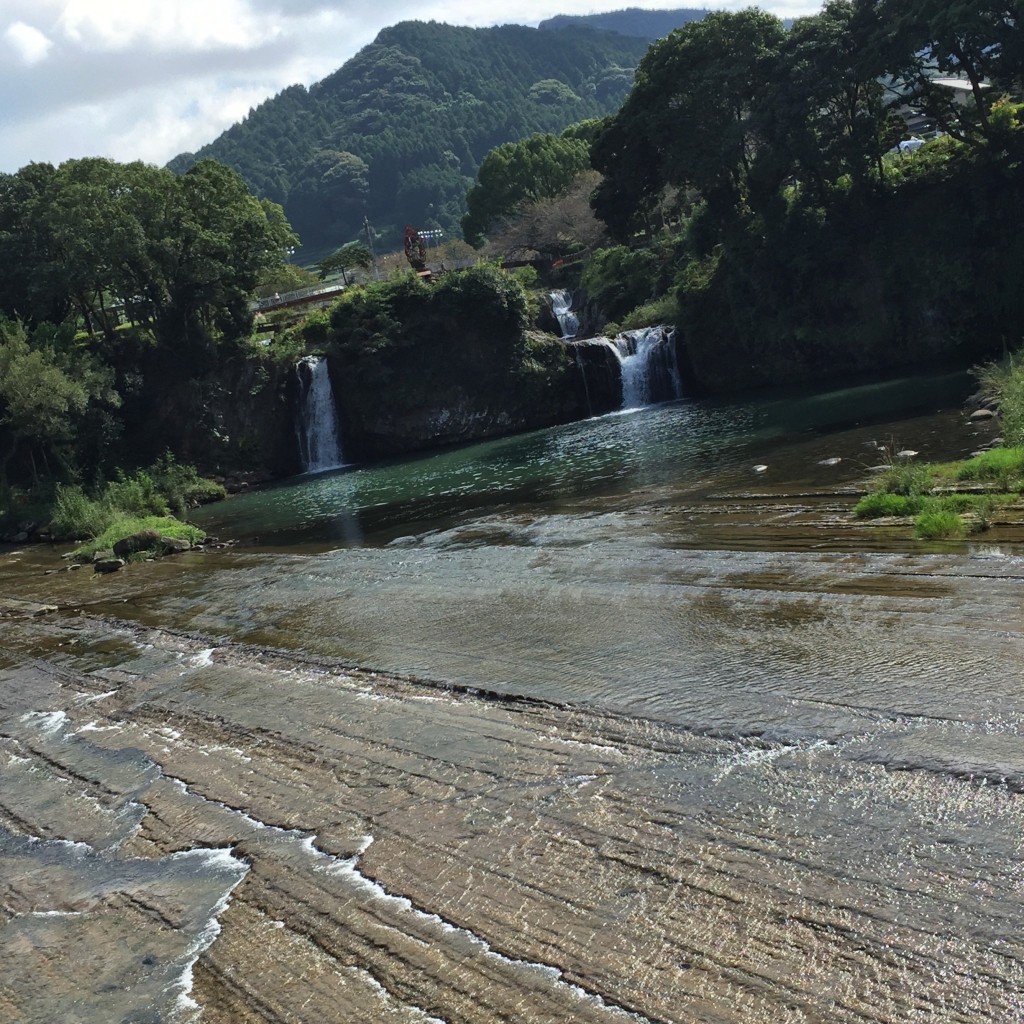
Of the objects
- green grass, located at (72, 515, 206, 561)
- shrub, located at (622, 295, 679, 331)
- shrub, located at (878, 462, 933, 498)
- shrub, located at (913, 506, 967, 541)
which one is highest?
shrub, located at (622, 295, 679, 331)

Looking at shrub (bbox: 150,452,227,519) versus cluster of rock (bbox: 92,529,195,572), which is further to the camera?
shrub (bbox: 150,452,227,519)

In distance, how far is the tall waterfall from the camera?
41.2 m

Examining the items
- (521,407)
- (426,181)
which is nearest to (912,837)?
(521,407)

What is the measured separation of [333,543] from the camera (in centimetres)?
2064

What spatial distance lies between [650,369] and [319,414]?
47.9 feet

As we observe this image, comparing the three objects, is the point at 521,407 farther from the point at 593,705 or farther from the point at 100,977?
the point at 100,977

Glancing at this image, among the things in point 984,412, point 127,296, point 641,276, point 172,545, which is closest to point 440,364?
point 641,276

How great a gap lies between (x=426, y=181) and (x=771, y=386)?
136 metres

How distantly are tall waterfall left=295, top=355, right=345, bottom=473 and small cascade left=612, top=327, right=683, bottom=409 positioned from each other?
12777 mm

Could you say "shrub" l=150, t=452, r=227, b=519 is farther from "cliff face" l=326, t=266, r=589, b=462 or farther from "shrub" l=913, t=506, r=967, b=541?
"shrub" l=913, t=506, r=967, b=541

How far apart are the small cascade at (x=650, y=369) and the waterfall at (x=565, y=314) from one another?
11.3 metres

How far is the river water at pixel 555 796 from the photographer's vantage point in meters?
4.68

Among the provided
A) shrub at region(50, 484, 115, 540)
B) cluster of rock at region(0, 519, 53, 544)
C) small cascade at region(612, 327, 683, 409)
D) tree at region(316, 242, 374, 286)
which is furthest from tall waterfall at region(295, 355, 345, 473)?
tree at region(316, 242, 374, 286)

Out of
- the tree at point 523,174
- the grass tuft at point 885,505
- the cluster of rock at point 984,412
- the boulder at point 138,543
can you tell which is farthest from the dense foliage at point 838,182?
the tree at point 523,174
